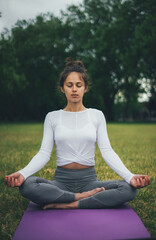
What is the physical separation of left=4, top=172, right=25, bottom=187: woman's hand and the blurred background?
2827cm

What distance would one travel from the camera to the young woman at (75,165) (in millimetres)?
2941

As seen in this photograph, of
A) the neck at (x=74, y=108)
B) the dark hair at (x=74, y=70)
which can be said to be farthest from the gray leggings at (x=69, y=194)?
the dark hair at (x=74, y=70)

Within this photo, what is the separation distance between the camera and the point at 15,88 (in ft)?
103

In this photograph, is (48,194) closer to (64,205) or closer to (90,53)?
(64,205)

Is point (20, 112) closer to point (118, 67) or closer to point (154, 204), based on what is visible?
point (118, 67)

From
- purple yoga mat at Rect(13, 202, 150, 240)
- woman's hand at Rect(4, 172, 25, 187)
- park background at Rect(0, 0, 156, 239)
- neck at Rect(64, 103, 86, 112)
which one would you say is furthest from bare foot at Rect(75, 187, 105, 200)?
park background at Rect(0, 0, 156, 239)

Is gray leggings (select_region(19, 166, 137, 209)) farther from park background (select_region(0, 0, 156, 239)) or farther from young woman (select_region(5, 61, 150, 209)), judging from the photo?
park background (select_region(0, 0, 156, 239))


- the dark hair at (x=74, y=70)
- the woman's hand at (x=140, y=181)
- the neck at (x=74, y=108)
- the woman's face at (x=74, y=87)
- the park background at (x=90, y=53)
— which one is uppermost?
the park background at (x=90, y=53)

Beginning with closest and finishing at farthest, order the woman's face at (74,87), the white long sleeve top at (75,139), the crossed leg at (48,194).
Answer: the crossed leg at (48,194), the white long sleeve top at (75,139), the woman's face at (74,87)

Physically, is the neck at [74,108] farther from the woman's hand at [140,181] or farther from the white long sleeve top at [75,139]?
the woman's hand at [140,181]

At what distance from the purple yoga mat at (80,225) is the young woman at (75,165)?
13 centimetres

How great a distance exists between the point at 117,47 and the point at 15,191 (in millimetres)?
30651

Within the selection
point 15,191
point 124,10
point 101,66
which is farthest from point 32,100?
point 15,191

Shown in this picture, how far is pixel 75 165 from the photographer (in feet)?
10.5
